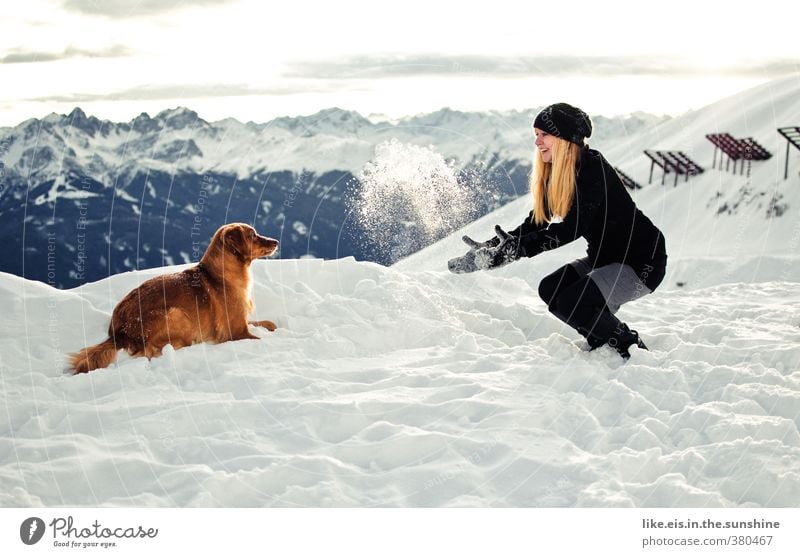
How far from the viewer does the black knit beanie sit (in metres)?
5.31

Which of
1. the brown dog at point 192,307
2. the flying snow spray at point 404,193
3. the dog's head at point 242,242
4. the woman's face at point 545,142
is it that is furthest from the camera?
the flying snow spray at point 404,193

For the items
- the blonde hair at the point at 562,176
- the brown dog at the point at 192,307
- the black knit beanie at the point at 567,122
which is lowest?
the brown dog at the point at 192,307

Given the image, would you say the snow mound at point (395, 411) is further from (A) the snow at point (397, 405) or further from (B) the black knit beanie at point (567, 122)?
(B) the black knit beanie at point (567, 122)

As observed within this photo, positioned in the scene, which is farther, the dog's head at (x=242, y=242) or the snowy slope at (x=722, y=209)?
the snowy slope at (x=722, y=209)

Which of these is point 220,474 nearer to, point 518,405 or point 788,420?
point 518,405

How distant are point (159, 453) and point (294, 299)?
265 centimetres

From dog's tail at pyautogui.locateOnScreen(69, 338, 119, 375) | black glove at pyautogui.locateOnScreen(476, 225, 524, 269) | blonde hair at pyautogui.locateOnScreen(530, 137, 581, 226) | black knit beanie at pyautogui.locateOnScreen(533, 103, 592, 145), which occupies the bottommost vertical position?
dog's tail at pyautogui.locateOnScreen(69, 338, 119, 375)

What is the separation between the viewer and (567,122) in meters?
5.31

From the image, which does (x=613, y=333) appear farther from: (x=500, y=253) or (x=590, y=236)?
(x=500, y=253)

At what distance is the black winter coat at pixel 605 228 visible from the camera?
529 centimetres

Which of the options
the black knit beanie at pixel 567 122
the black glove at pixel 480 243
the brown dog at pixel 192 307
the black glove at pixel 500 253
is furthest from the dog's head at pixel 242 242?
the black knit beanie at pixel 567 122

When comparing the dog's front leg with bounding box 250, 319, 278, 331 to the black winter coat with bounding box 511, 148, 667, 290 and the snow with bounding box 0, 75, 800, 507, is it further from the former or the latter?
the black winter coat with bounding box 511, 148, 667, 290

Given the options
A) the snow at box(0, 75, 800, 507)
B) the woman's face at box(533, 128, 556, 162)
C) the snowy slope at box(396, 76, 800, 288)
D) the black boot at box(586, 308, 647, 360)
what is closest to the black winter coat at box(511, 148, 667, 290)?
the woman's face at box(533, 128, 556, 162)

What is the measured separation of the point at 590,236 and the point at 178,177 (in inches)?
4865
